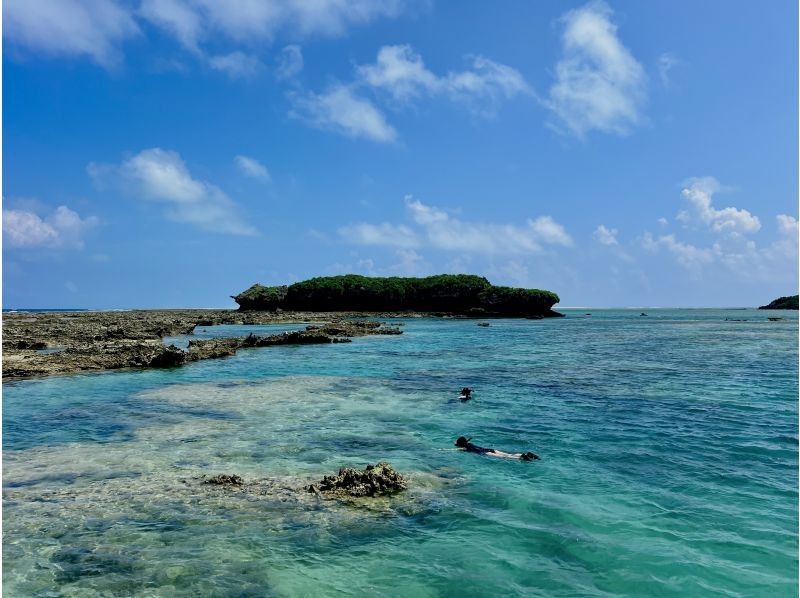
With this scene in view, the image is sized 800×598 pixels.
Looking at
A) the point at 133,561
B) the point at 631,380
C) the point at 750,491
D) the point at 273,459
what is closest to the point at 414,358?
the point at 631,380

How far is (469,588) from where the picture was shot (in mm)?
7191

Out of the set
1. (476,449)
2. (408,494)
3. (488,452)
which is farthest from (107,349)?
(408,494)

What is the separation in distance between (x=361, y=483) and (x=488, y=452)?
162 inches

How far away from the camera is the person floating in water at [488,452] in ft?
41.9

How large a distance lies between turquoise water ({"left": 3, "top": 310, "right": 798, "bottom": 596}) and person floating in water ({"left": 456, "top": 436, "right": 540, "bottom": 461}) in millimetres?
340

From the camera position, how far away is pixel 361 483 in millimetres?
10414

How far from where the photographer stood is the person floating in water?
12.8 m

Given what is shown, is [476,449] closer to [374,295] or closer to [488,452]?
[488,452]

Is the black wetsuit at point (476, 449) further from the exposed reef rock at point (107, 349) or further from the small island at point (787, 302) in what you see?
the small island at point (787, 302)

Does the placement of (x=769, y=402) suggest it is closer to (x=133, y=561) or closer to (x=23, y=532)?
(x=133, y=561)

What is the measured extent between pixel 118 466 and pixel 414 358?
25.1 m

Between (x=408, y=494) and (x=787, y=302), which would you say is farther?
(x=787, y=302)

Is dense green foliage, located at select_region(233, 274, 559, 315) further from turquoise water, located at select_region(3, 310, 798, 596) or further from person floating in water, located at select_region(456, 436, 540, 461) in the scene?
person floating in water, located at select_region(456, 436, 540, 461)

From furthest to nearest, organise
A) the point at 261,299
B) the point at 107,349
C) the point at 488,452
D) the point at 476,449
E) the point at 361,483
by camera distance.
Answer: the point at 261,299 → the point at 107,349 → the point at 476,449 → the point at 488,452 → the point at 361,483
